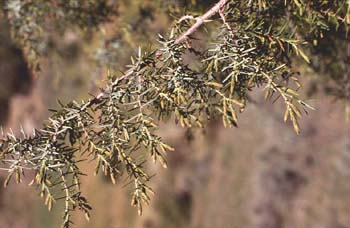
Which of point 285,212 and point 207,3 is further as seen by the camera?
point 285,212

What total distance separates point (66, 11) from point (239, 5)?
2.07 m

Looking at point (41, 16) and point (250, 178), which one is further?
point (250, 178)

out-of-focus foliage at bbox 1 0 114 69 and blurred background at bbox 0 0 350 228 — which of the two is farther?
blurred background at bbox 0 0 350 228

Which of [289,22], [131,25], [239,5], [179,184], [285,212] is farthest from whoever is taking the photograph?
[179,184]

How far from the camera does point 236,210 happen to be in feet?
31.9

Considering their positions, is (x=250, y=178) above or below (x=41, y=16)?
above

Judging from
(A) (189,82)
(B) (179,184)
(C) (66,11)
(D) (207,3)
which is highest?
(B) (179,184)

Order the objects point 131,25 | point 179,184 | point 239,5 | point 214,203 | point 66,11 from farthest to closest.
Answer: point 179,184, point 214,203, point 131,25, point 66,11, point 239,5

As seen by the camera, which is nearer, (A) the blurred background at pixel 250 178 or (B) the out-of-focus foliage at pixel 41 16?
(B) the out-of-focus foliage at pixel 41 16

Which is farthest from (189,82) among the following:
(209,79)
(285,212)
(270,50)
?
(285,212)

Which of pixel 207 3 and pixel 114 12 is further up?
pixel 114 12

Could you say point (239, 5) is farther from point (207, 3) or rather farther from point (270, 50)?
point (207, 3)

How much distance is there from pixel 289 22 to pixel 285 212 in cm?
624

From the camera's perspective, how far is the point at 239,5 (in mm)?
3135
